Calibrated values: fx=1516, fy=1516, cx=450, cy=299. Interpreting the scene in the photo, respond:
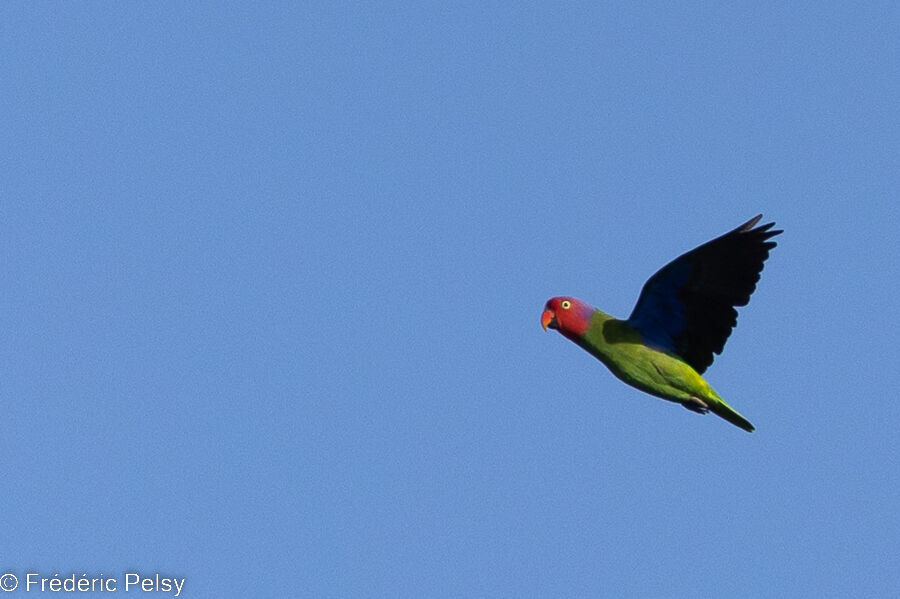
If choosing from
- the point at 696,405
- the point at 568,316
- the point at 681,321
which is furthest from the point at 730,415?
the point at 568,316

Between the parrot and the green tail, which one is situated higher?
the parrot

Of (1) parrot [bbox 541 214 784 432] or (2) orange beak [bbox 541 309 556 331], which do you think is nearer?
(1) parrot [bbox 541 214 784 432]

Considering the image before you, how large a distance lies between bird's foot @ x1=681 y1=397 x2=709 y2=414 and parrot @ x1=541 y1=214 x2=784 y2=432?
0.01 meters

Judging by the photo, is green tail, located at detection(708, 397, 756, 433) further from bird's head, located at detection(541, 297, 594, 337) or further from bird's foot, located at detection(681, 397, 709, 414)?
bird's head, located at detection(541, 297, 594, 337)

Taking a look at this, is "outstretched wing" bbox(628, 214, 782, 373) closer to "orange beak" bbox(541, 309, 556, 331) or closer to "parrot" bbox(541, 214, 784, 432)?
"parrot" bbox(541, 214, 784, 432)

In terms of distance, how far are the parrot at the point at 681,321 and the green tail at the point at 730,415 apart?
0.01m

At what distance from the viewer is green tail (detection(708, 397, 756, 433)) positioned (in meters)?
17.2

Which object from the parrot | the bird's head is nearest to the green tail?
the parrot

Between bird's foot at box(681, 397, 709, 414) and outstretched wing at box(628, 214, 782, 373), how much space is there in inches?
21.6

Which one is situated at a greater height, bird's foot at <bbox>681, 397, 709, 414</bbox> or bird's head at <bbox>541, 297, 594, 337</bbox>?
bird's head at <bbox>541, 297, 594, 337</bbox>

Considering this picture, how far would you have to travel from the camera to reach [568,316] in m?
17.6

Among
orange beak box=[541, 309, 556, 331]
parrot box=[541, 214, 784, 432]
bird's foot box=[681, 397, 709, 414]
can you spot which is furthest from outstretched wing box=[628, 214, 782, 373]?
orange beak box=[541, 309, 556, 331]

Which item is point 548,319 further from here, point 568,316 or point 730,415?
point 730,415

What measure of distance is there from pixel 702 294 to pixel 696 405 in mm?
1294
